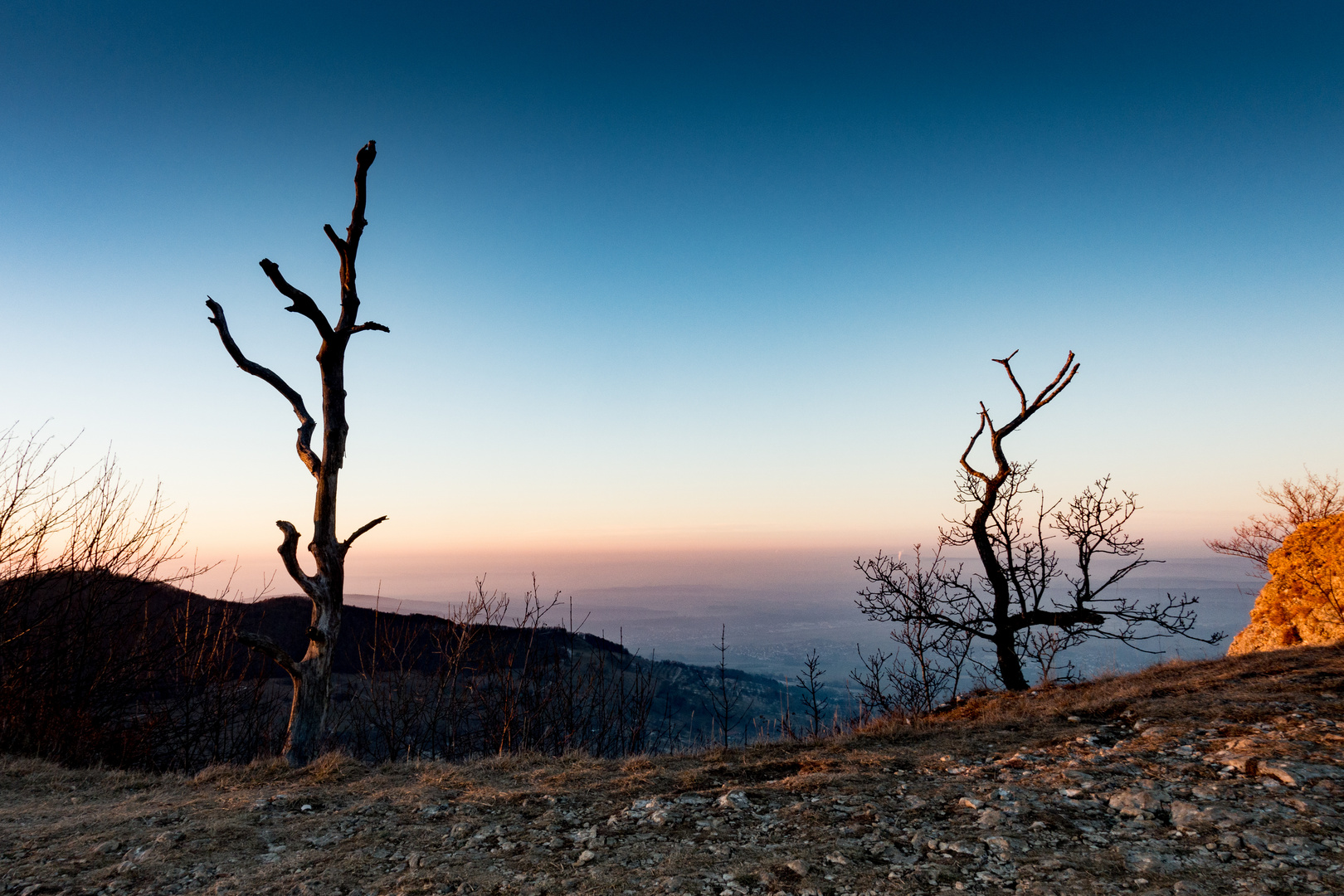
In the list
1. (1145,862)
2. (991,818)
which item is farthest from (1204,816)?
(991,818)

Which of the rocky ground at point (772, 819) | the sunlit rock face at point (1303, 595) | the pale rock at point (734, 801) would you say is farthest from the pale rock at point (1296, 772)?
the sunlit rock face at point (1303, 595)

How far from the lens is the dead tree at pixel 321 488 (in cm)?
725

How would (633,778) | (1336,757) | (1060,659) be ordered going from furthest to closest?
(1060,659) < (633,778) < (1336,757)

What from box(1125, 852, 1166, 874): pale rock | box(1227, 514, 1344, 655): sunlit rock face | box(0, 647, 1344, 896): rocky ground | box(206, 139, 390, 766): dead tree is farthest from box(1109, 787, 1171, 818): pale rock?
box(1227, 514, 1344, 655): sunlit rock face

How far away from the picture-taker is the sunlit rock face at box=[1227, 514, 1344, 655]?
408 inches

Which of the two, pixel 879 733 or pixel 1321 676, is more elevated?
pixel 1321 676

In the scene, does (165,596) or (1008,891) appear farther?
(165,596)

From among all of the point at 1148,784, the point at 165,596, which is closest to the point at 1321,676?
the point at 1148,784

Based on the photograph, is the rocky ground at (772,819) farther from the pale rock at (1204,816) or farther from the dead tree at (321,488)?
the dead tree at (321,488)

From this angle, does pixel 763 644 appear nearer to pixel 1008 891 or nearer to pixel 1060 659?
pixel 1060 659

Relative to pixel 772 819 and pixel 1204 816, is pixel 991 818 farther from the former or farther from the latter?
pixel 772 819

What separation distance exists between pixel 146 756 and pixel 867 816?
10.9m

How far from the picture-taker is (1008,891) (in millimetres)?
2953

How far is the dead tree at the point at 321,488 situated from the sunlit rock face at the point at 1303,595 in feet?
44.9
